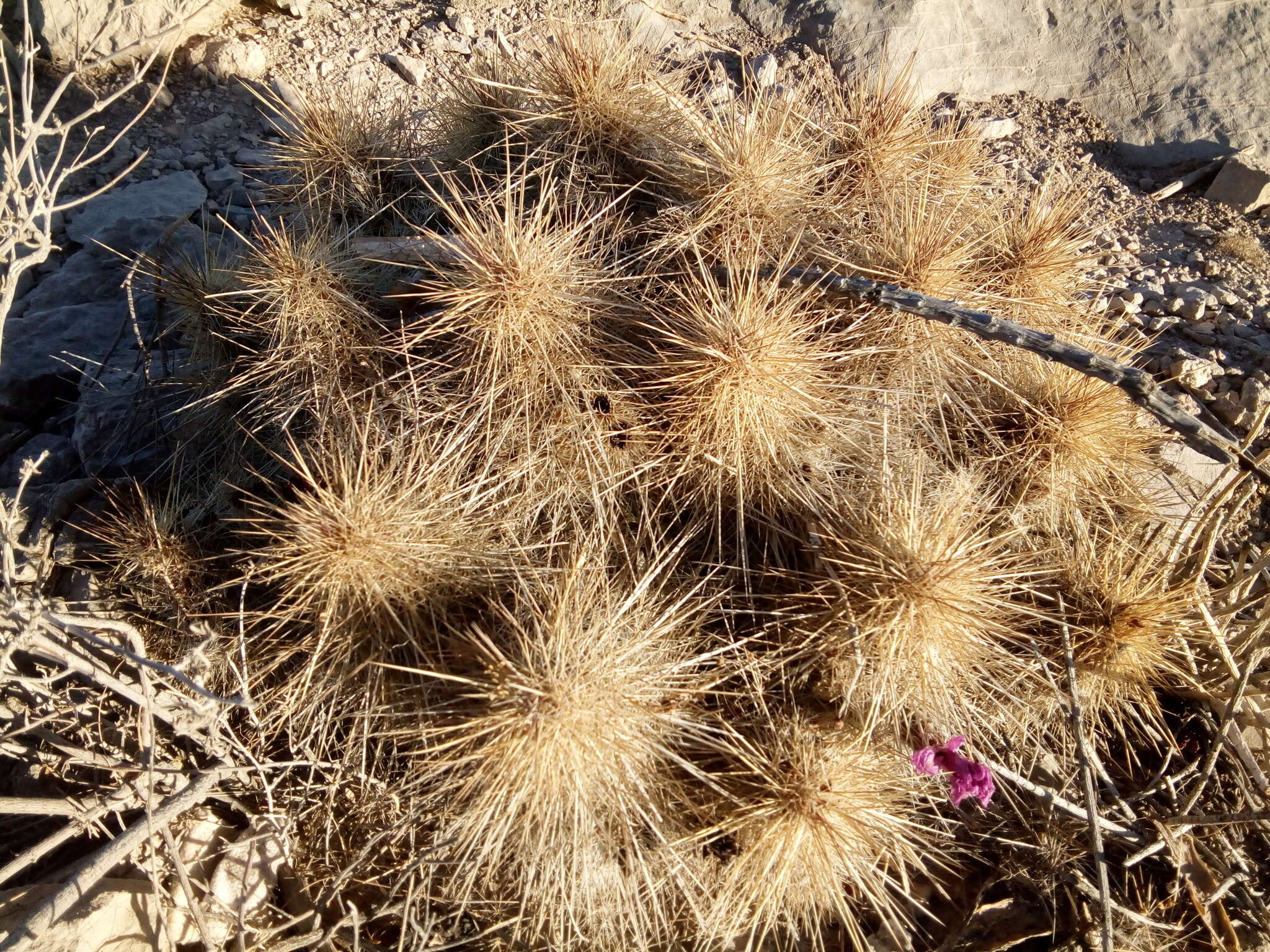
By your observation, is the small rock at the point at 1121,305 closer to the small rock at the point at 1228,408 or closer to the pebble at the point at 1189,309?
the pebble at the point at 1189,309

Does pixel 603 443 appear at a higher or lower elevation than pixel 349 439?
higher

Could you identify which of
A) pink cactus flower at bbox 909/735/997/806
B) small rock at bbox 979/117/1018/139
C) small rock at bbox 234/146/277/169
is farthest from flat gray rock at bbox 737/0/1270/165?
pink cactus flower at bbox 909/735/997/806

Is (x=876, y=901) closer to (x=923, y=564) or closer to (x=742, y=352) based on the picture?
(x=923, y=564)

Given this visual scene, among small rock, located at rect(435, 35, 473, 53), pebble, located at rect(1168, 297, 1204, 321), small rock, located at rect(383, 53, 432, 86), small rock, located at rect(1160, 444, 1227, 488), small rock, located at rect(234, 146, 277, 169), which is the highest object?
pebble, located at rect(1168, 297, 1204, 321)

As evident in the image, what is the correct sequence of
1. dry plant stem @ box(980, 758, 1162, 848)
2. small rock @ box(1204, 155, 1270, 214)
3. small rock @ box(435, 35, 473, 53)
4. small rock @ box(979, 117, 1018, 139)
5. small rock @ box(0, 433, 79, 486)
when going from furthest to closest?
small rock @ box(435, 35, 473, 53)
small rock @ box(979, 117, 1018, 139)
small rock @ box(1204, 155, 1270, 214)
small rock @ box(0, 433, 79, 486)
dry plant stem @ box(980, 758, 1162, 848)

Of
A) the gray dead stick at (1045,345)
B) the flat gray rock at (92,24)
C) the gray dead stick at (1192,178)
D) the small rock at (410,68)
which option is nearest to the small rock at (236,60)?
the flat gray rock at (92,24)

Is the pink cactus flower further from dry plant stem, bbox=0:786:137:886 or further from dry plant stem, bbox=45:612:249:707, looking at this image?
dry plant stem, bbox=0:786:137:886

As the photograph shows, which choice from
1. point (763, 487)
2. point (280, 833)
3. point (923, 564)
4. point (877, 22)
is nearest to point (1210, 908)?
point (923, 564)
